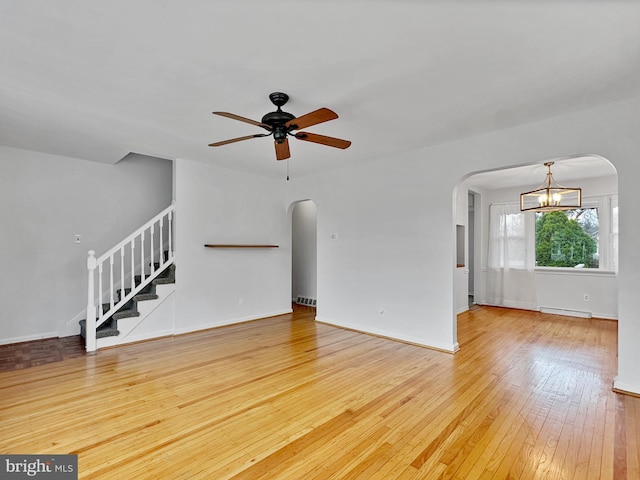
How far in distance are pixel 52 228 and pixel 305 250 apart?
4.48m

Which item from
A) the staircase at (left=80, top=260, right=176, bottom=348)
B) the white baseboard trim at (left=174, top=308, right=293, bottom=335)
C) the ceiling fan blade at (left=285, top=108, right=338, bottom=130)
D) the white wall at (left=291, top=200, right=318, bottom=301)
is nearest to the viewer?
the ceiling fan blade at (left=285, top=108, right=338, bottom=130)

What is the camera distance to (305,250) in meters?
7.34

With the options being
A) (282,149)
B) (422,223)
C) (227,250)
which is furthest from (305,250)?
(282,149)

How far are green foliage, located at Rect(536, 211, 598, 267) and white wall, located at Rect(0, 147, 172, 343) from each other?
25.4 ft

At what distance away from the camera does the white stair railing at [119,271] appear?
3873 mm

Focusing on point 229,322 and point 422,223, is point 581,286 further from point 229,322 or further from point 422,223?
point 229,322

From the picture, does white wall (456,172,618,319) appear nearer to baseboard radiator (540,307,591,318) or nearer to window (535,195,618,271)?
baseboard radiator (540,307,591,318)

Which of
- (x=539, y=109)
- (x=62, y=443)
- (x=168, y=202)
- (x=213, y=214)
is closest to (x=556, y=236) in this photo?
(x=539, y=109)

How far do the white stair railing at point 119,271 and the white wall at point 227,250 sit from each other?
0.28 metres

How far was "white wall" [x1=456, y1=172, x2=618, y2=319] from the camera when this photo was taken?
5645 mm

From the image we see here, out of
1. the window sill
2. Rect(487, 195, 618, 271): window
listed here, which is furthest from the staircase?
the window sill

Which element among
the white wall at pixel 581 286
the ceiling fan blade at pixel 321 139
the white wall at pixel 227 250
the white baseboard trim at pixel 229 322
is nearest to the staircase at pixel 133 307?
the white wall at pixel 227 250

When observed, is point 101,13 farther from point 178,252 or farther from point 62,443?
point 178,252

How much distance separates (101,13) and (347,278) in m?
4.15
